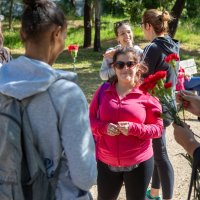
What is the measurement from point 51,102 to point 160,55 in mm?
1921

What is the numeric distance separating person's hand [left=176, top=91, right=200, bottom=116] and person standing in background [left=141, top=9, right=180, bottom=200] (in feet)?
4.20

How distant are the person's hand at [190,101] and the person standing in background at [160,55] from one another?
128 centimetres

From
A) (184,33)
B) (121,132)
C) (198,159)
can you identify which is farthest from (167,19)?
(184,33)

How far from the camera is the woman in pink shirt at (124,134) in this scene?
2.88m

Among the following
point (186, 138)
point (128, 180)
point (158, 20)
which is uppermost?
point (158, 20)

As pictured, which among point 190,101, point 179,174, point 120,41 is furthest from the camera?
point 179,174

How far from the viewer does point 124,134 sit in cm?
280

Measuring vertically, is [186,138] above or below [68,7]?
above

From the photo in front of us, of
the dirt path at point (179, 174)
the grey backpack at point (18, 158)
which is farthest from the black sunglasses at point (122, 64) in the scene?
the dirt path at point (179, 174)

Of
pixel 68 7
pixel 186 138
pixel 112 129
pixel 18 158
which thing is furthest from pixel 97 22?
pixel 18 158

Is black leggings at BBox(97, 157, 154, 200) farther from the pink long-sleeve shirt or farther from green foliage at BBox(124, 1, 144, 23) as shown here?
green foliage at BBox(124, 1, 144, 23)

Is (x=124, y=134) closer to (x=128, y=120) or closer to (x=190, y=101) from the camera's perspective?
(x=128, y=120)

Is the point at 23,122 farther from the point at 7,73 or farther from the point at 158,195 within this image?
the point at 158,195

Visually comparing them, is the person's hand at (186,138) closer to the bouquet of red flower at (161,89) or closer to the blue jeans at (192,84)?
the bouquet of red flower at (161,89)
